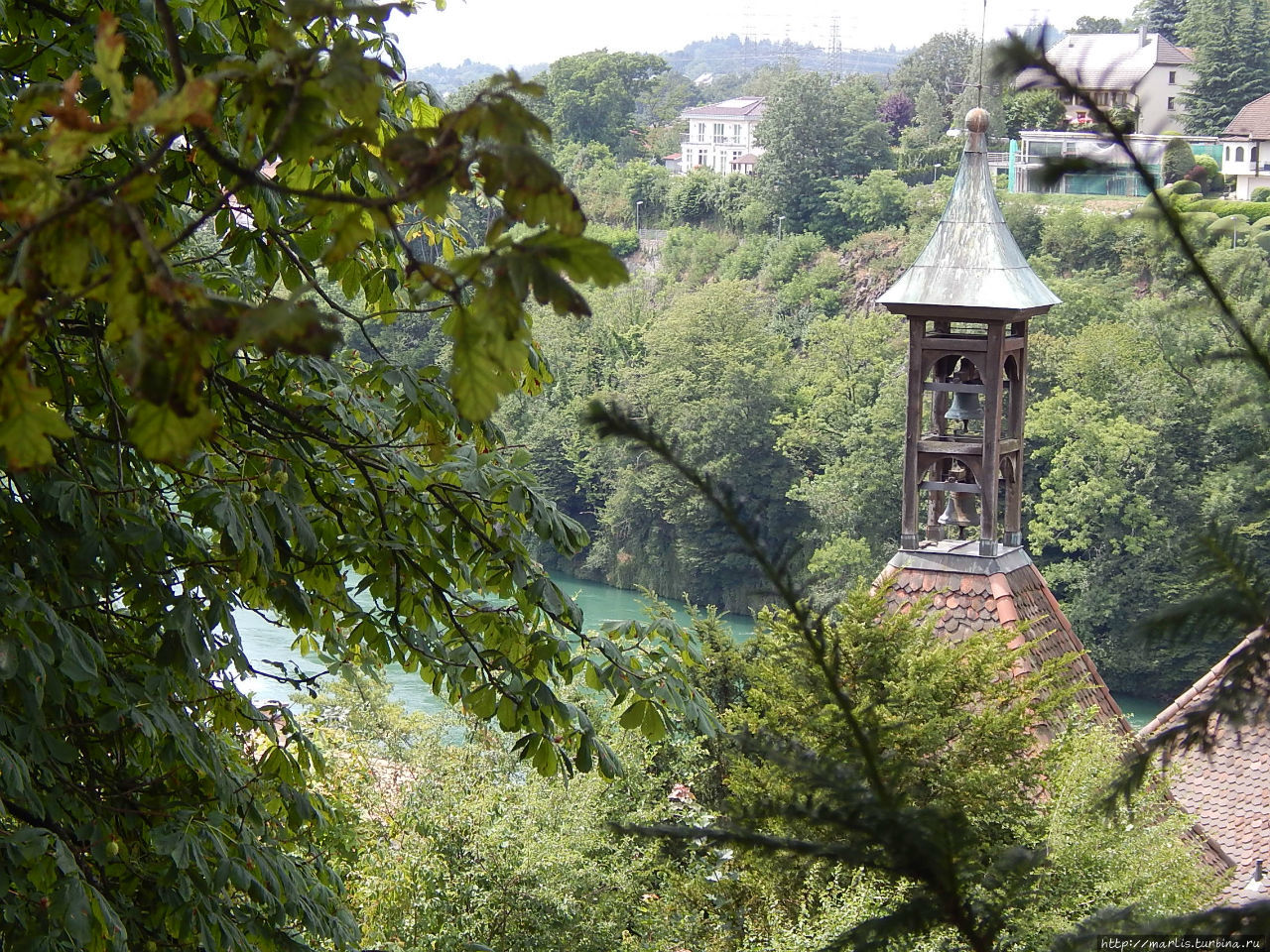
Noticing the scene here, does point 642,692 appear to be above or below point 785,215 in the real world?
above

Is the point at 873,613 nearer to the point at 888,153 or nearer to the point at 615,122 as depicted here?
the point at 888,153

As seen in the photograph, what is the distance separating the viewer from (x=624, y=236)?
5372 cm

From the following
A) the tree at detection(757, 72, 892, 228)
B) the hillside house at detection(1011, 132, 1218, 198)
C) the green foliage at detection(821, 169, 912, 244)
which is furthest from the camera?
the tree at detection(757, 72, 892, 228)

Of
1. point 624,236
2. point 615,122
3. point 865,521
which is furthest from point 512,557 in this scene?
point 615,122

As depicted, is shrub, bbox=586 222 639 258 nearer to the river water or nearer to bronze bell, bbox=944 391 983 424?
the river water

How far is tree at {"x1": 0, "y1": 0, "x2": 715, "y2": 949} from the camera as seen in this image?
38.8 inches

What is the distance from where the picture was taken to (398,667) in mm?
20016

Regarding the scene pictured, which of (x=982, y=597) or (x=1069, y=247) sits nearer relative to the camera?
(x=982, y=597)

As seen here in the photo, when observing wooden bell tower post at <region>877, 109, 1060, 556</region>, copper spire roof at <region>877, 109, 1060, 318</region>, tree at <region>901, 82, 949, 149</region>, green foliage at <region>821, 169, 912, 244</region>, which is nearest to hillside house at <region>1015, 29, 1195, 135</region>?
wooden bell tower post at <region>877, 109, 1060, 556</region>

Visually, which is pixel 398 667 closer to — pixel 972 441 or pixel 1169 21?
pixel 972 441

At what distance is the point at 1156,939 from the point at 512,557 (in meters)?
1.81

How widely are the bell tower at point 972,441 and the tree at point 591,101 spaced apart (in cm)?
5974

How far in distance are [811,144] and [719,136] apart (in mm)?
19850

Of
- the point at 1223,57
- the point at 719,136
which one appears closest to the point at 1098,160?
the point at 1223,57
